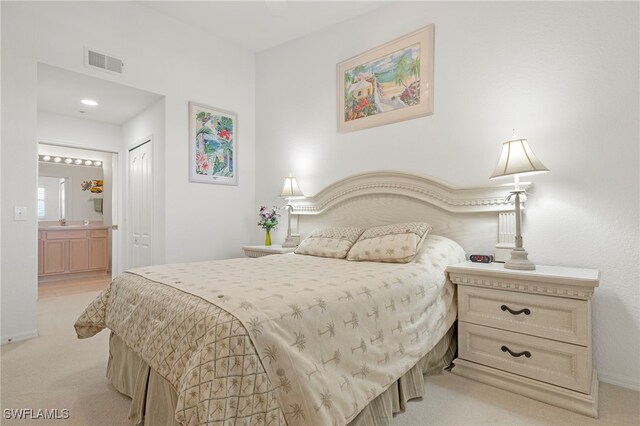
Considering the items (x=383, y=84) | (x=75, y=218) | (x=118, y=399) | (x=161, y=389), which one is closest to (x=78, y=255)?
(x=75, y=218)

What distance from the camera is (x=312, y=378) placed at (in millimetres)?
1133

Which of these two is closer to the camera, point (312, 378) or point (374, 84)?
point (312, 378)

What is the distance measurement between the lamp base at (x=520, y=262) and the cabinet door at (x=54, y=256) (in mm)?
6626

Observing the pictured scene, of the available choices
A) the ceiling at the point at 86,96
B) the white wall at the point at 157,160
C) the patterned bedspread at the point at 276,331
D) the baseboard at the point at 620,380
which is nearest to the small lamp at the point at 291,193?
the white wall at the point at 157,160

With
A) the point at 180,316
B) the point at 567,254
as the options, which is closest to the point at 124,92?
the point at 180,316

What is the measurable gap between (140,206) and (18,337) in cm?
183

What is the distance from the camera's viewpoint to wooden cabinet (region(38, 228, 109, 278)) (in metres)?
5.34

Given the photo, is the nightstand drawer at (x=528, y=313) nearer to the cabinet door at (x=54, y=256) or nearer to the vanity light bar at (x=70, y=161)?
the cabinet door at (x=54, y=256)

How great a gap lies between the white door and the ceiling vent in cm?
95

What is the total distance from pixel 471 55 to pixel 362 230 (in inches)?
65.5

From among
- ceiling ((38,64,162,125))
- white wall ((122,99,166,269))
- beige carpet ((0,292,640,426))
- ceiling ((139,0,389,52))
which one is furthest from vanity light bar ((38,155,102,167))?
beige carpet ((0,292,640,426))

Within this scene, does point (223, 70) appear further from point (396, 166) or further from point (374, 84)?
point (396, 166)

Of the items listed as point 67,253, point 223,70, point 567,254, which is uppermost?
point 223,70

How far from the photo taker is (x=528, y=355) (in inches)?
72.1
